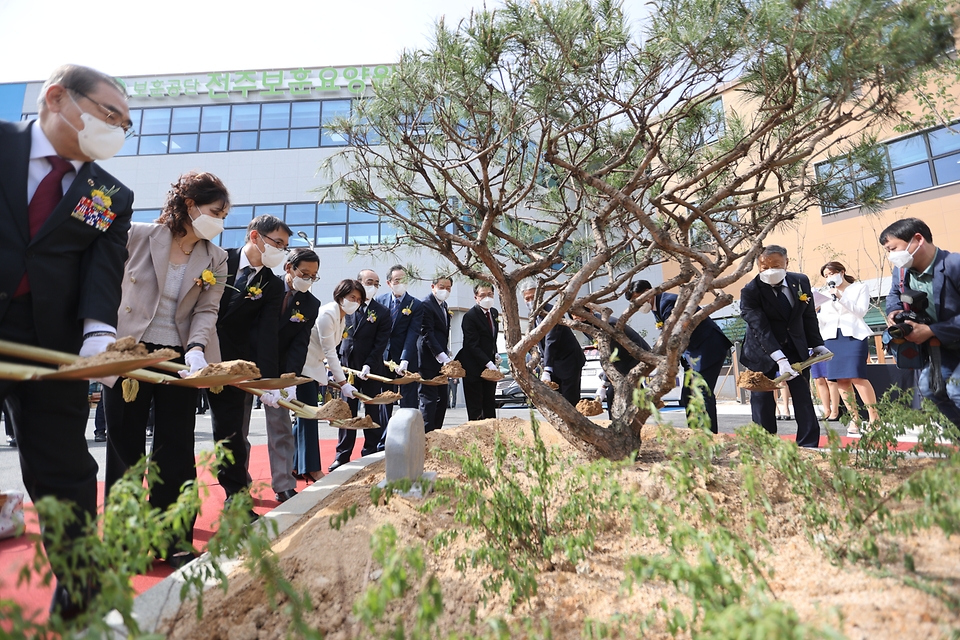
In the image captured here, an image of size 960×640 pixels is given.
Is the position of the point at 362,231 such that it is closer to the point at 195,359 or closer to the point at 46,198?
the point at 195,359

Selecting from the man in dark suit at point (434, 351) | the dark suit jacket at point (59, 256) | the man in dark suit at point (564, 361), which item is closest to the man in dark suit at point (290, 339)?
the man in dark suit at point (434, 351)

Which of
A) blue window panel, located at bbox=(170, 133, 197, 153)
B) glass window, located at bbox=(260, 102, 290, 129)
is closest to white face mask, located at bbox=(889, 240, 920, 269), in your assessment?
glass window, located at bbox=(260, 102, 290, 129)

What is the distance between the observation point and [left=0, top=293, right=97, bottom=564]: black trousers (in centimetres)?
159

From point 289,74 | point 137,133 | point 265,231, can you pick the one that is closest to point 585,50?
point 265,231

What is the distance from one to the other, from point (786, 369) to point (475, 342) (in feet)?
8.71

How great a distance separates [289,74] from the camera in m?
17.4

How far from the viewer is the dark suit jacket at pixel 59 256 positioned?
1615 mm

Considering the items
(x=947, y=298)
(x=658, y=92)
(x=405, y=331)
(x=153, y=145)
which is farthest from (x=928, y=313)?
(x=153, y=145)

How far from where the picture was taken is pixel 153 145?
17547mm

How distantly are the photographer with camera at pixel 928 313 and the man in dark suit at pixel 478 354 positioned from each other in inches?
122

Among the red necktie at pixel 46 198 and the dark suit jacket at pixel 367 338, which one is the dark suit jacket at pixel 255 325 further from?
the dark suit jacket at pixel 367 338

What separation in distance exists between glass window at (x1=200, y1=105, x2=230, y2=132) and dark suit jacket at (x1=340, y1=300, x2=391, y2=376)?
596 inches

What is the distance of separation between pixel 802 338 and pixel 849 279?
2638 millimetres

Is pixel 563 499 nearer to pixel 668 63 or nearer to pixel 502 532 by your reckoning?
pixel 502 532
